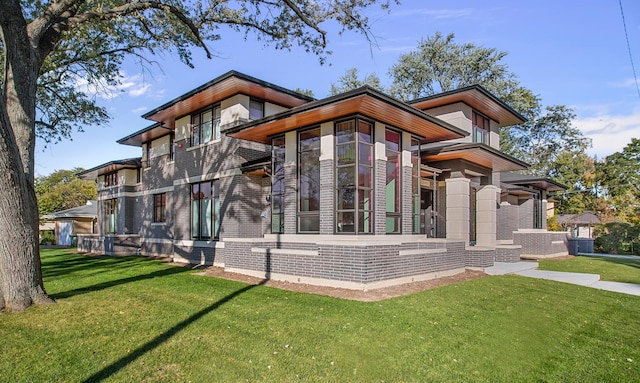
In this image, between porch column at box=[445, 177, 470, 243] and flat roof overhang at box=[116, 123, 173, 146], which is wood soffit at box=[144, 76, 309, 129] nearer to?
flat roof overhang at box=[116, 123, 173, 146]

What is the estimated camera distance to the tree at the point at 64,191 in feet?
151

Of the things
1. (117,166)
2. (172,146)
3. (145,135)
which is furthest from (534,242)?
(117,166)

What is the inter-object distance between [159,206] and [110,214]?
759cm

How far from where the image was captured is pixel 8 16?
7000 millimetres

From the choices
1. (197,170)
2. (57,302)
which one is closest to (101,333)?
(57,302)

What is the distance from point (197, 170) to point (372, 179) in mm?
8441

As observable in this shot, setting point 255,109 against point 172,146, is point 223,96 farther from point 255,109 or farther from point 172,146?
point 172,146

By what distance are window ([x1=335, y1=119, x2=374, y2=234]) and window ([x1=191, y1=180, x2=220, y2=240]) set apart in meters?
6.41

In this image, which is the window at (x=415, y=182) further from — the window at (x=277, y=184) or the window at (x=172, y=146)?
the window at (x=172, y=146)

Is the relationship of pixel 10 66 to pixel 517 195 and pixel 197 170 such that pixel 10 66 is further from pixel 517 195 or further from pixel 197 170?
pixel 517 195

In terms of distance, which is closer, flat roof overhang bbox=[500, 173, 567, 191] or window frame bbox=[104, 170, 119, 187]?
flat roof overhang bbox=[500, 173, 567, 191]

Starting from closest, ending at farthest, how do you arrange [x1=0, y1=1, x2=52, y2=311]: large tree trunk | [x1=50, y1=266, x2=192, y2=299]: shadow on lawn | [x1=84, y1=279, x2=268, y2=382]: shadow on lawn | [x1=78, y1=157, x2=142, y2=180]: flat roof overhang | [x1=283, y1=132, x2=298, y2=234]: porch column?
[x1=84, y1=279, x2=268, y2=382]: shadow on lawn, [x1=0, y1=1, x2=52, y2=311]: large tree trunk, [x1=50, y1=266, x2=192, y2=299]: shadow on lawn, [x1=283, y1=132, x2=298, y2=234]: porch column, [x1=78, y1=157, x2=142, y2=180]: flat roof overhang

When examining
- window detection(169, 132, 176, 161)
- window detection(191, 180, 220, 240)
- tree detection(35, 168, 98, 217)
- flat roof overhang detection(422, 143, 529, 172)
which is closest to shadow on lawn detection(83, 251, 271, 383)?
window detection(191, 180, 220, 240)

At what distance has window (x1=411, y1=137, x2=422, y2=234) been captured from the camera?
40.3 feet
